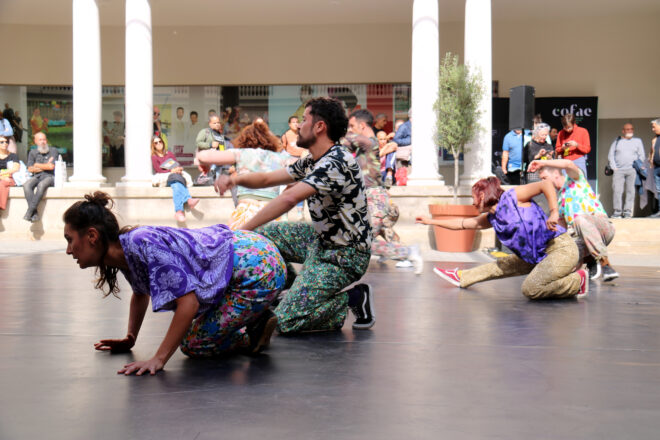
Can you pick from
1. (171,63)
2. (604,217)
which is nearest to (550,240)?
(604,217)

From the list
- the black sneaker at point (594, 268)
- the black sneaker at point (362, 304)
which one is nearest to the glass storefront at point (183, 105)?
the black sneaker at point (594, 268)

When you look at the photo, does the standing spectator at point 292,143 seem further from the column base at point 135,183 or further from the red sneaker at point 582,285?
the red sneaker at point 582,285

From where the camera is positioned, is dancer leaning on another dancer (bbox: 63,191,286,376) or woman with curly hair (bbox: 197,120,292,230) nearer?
dancer leaning on another dancer (bbox: 63,191,286,376)

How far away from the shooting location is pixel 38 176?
42.2 ft

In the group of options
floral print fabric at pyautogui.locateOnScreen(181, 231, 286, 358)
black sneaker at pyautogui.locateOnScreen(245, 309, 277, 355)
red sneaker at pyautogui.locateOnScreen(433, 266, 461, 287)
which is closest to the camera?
floral print fabric at pyautogui.locateOnScreen(181, 231, 286, 358)

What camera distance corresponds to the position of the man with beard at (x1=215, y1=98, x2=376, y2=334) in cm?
398

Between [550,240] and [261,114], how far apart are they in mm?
13429

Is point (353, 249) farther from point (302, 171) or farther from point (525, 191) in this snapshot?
point (525, 191)

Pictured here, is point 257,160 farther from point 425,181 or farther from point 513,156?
point 513,156

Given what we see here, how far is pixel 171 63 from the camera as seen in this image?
18.4m

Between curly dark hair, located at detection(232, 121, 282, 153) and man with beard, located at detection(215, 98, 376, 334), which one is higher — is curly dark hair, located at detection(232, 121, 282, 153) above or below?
above

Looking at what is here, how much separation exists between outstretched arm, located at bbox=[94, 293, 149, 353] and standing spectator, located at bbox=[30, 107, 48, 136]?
16248mm

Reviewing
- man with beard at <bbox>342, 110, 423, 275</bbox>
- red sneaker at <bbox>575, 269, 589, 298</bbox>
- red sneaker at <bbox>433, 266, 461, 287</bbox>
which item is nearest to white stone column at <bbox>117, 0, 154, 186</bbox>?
man with beard at <bbox>342, 110, 423, 275</bbox>

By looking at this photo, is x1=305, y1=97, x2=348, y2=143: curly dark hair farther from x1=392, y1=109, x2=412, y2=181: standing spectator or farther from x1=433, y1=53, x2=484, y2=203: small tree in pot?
x1=392, y1=109, x2=412, y2=181: standing spectator
